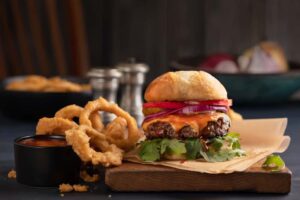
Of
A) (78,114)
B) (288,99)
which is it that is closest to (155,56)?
(288,99)

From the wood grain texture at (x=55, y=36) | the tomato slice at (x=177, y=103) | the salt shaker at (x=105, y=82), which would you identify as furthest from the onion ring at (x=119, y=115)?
the wood grain texture at (x=55, y=36)

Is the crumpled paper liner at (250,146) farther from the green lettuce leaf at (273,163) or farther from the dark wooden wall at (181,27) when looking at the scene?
the dark wooden wall at (181,27)

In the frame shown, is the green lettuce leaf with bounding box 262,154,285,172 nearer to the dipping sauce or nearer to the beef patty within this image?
the beef patty

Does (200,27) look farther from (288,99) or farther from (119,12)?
(288,99)

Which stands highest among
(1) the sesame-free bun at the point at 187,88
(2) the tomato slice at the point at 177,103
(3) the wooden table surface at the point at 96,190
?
(1) the sesame-free bun at the point at 187,88

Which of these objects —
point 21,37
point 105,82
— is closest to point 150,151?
point 105,82
